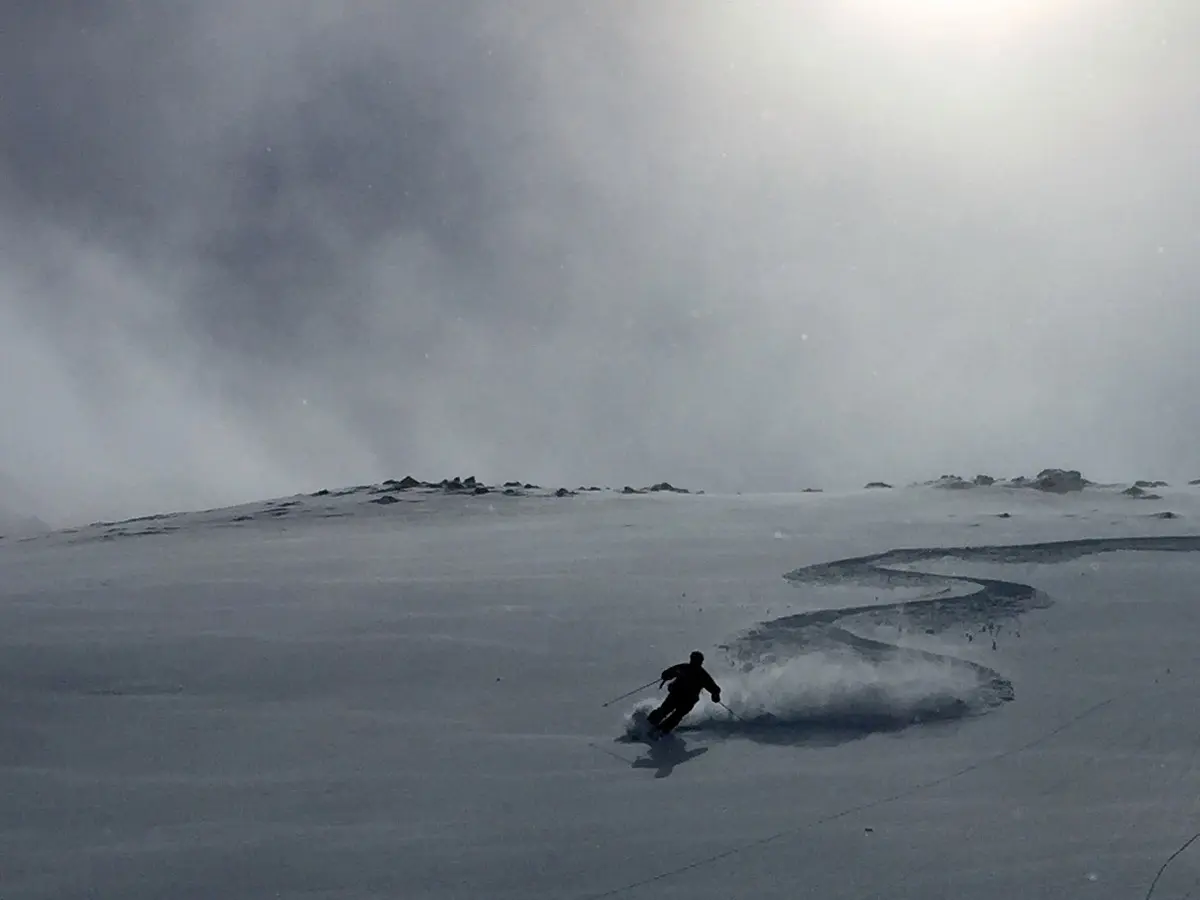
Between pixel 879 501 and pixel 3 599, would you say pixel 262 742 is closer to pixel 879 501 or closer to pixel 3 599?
pixel 3 599

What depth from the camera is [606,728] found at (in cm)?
1070

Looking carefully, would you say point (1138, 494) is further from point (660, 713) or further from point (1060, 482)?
point (660, 713)

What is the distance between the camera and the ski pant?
10.4 m

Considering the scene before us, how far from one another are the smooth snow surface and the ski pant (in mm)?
236

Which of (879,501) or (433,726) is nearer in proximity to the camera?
(433,726)

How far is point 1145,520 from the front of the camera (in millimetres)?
24047

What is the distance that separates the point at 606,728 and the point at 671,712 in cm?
75

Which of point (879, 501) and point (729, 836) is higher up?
point (879, 501)

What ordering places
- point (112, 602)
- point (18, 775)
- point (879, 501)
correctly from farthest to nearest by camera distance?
point (879, 501) < point (112, 602) < point (18, 775)

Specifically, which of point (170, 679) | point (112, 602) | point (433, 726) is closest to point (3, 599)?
point (112, 602)

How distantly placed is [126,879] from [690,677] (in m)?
5.48

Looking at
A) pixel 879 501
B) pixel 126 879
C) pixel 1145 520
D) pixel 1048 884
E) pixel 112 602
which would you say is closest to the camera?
pixel 1048 884

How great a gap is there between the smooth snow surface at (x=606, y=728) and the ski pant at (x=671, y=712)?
0.24m

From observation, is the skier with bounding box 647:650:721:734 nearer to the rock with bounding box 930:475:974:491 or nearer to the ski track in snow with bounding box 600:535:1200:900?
the ski track in snow with bounding box 600:535:1200:900
